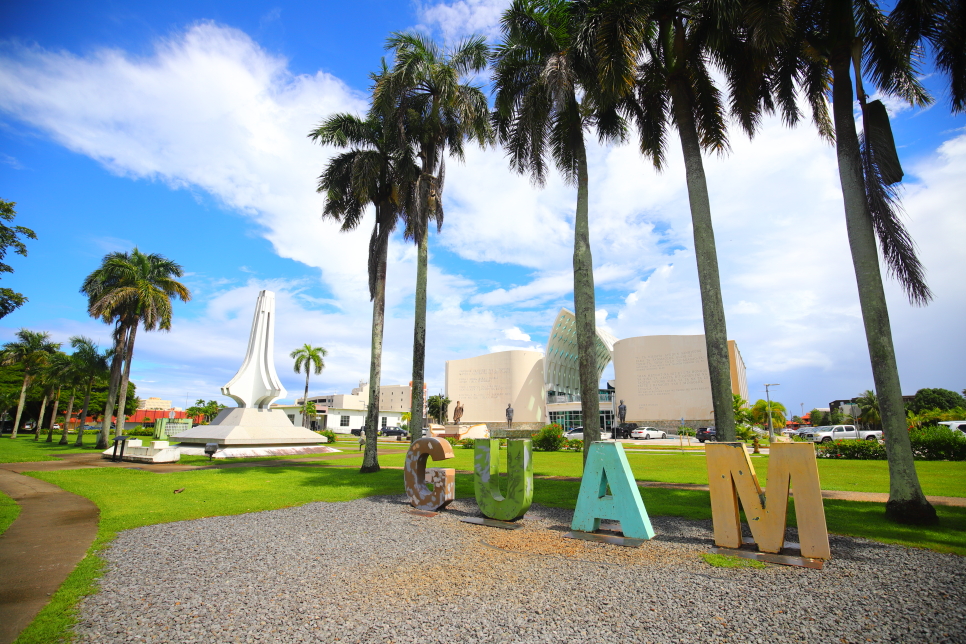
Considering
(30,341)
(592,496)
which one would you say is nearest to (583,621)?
(592,496)

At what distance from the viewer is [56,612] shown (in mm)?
4098

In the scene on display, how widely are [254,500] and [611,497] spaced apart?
7.80 meters

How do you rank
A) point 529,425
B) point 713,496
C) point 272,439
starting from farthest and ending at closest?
point 529,425, point 272,439, point 713,496

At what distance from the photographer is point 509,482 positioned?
26.5 feet

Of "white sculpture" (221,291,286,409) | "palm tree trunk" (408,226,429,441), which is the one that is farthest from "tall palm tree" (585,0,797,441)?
"white sculpture" (221,291,286,409)

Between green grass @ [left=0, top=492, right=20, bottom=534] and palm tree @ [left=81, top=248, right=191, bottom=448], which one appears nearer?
green grass @ [left=0, top=492, right=20, bottom=534]

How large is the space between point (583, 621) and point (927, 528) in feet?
22.0

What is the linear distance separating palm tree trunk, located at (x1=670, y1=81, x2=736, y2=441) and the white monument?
832 inches

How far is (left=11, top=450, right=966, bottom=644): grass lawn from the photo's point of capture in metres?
5.27

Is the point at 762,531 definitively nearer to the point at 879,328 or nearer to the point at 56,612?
the point at 879,328

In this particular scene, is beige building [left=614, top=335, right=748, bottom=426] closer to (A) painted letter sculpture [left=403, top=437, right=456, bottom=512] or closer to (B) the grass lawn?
(B) the grass lawn

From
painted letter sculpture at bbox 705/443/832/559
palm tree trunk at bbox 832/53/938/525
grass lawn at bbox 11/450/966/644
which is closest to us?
grass lawn at bbox 11/450/966/644

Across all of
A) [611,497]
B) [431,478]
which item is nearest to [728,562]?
[611,497]

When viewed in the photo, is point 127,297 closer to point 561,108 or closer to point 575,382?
point 561,108
